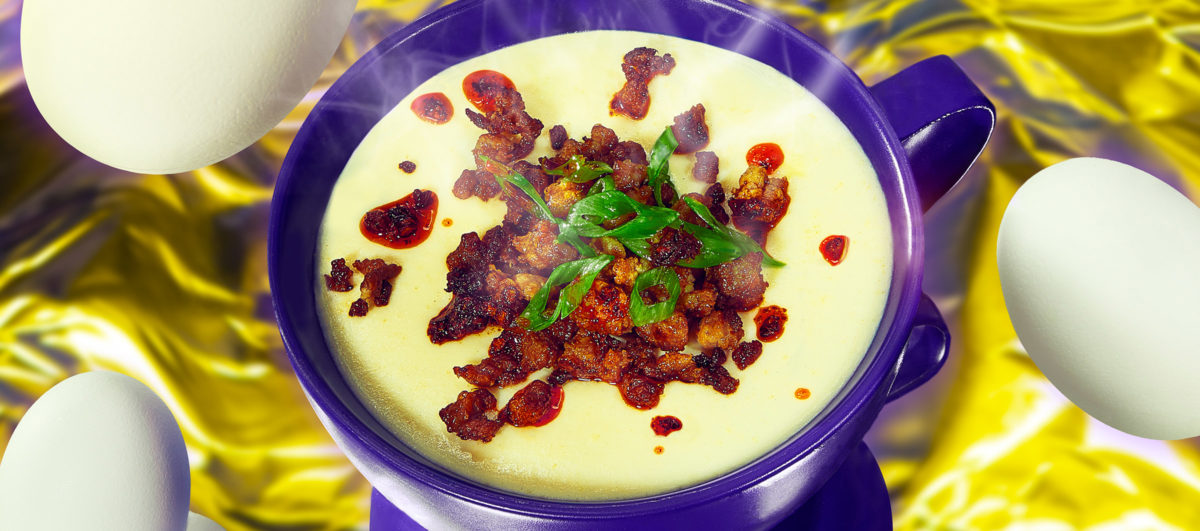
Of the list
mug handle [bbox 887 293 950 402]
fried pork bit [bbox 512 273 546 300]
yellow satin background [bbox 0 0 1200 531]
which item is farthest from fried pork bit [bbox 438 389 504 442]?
yellow satin background [bbox 0 0 1200 531]

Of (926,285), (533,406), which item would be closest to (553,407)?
(533,406)

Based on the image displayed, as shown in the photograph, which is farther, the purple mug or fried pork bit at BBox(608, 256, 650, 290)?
fried pork bit at BBox(608, 256, 650, 290)

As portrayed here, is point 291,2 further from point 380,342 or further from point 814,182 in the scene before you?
point 814,182

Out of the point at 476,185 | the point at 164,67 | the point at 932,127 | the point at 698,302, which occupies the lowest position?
the point at 932,127

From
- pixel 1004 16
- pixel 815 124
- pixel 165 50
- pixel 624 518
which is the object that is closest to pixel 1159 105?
pixel 1004 16

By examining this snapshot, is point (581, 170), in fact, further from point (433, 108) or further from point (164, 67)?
point (164, 67)

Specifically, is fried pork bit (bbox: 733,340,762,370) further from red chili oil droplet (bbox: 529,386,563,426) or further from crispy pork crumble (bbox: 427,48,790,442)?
red chili oil droplet (bbox: 529,386,563,426)
